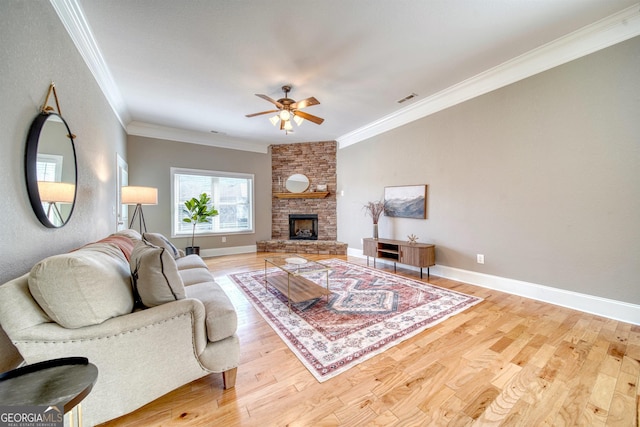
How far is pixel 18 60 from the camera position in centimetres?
133

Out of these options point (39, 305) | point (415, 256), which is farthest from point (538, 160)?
point (39, 305)

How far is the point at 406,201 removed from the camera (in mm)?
4336

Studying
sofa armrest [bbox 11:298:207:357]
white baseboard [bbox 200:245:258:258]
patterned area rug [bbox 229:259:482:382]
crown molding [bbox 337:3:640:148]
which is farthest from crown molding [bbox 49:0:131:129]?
crown molding [bbox 337:3:640:148]

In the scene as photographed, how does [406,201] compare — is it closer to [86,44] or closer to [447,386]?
[447,386]

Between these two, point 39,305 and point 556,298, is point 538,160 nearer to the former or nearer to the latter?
point 556,298

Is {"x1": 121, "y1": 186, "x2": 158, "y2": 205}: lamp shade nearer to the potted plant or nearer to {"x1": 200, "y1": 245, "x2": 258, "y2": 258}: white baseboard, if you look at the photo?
the potted plant

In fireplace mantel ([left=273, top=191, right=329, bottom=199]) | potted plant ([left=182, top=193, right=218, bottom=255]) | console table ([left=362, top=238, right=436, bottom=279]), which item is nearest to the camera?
console table ([left=362, top=238, right=436, bottom=279])

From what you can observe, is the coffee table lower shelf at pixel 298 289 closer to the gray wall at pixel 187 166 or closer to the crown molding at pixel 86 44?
the crown molding at pixel 86 44

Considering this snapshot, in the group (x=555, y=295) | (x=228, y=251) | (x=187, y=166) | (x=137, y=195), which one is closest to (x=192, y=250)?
(x=228, y=251)

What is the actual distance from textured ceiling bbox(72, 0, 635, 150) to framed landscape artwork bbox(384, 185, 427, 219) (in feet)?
5.00

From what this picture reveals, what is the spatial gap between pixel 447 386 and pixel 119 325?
192 centimetres

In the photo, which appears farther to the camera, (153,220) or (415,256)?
(153,220)

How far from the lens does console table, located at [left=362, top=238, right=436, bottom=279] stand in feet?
12.1

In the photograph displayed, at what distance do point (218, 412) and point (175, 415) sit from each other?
233 mm
